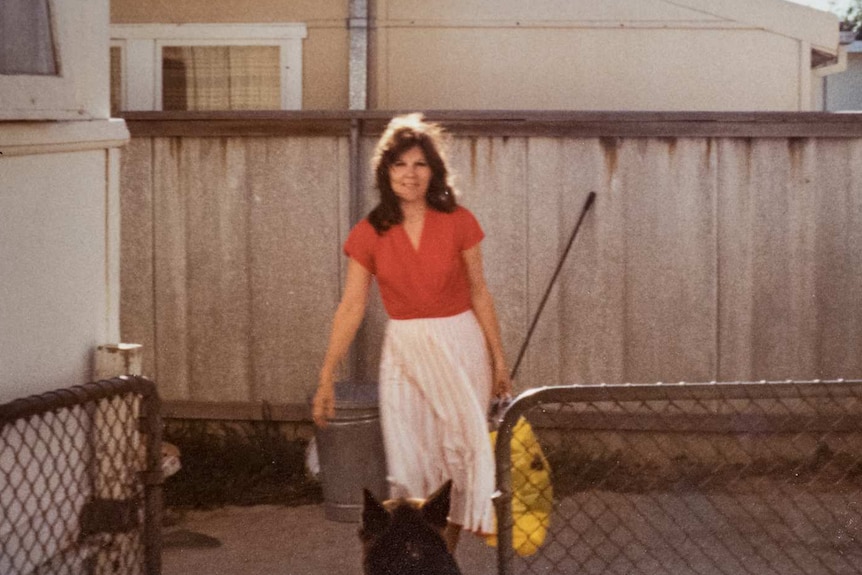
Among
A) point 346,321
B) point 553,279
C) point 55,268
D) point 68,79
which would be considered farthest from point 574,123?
point 55,268

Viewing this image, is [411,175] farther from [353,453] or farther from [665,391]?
[665,391]

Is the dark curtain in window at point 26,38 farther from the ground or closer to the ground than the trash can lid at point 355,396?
farther from the ground

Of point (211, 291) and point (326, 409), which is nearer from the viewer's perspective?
point (326, 409)

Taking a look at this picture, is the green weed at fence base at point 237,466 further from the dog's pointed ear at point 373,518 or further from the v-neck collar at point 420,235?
the dog's pointed ear at point 373,518

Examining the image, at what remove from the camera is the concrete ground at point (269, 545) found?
18.9 ft

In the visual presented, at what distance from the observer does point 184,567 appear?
5.76 m

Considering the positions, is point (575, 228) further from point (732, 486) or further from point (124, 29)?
point (124, 29)

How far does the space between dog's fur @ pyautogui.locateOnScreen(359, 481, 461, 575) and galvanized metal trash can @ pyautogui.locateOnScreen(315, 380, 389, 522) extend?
2183 millimetres

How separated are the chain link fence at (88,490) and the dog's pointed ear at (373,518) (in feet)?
1.99

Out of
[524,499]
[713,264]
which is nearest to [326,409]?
[524,499]

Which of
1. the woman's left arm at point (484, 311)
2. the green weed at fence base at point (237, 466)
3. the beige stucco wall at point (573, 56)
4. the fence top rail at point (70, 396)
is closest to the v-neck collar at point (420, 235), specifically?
the woman's left arm at point (484, 311)

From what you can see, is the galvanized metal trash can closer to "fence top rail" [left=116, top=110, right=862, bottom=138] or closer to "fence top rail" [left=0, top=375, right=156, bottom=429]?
"fence top rail" [left=116, top=110, right=862, bottom=138]

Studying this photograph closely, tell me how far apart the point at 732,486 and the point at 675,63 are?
10.7 ft

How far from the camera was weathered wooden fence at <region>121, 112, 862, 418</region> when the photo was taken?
7.51 m
